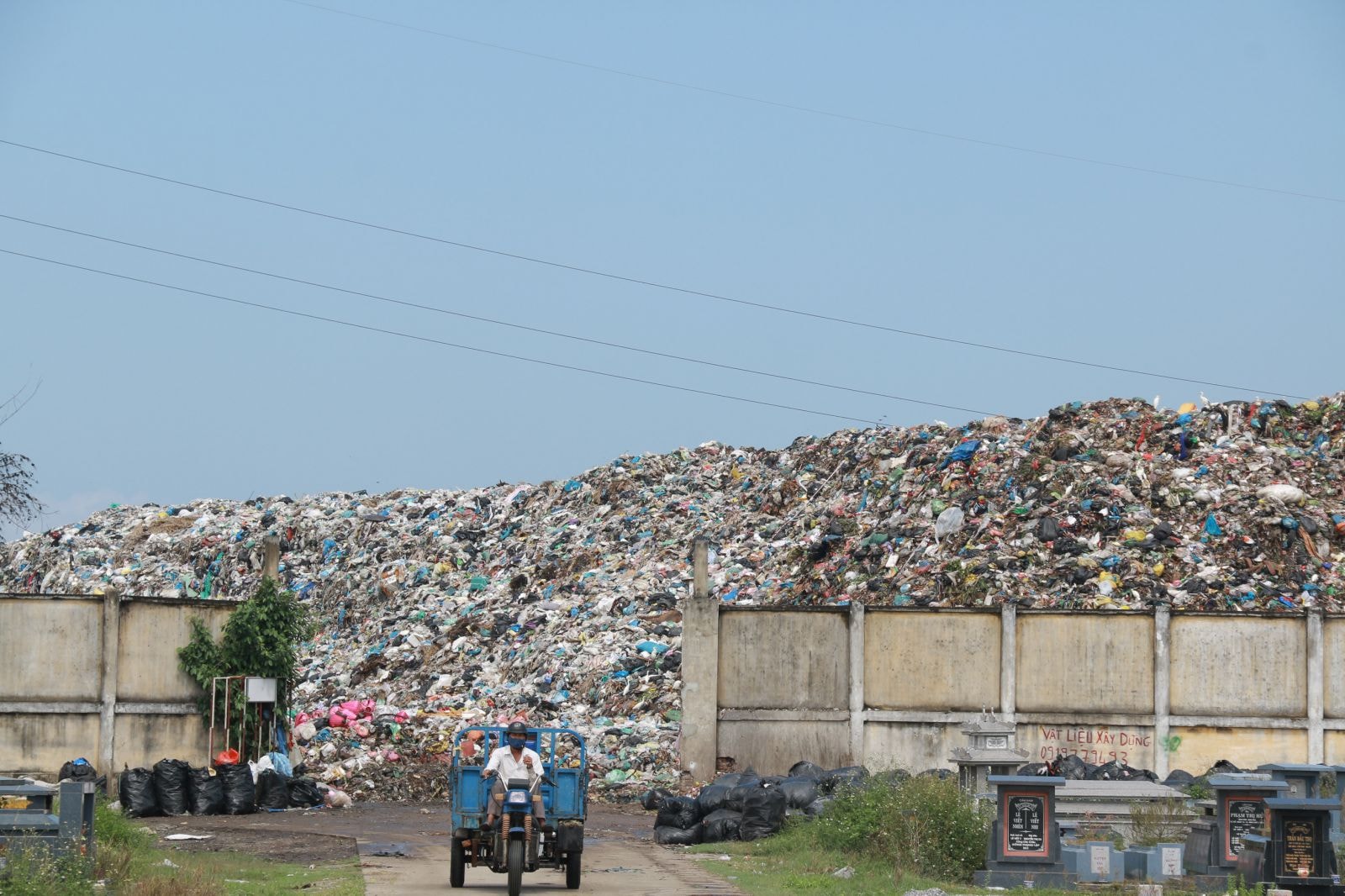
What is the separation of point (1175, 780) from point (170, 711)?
446 inches

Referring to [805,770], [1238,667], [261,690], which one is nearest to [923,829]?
[805,770]

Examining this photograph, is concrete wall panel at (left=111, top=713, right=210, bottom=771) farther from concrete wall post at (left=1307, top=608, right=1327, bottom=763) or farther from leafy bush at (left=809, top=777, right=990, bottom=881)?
concrete wall post at (left=1307, top=608, right=1327, bottom=763)

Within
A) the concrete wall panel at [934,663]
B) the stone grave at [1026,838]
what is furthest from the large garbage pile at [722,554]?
the stone grave at [1026,838]

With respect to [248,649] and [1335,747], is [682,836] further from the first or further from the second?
[1335,747]

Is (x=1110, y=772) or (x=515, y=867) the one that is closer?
(x=515, y=867)

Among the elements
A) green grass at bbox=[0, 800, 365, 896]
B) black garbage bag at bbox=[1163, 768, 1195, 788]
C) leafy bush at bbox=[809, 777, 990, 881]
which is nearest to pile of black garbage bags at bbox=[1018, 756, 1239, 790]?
black garbage bag at bbox=[1163, 768, 1195, 788]

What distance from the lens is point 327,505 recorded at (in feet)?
122

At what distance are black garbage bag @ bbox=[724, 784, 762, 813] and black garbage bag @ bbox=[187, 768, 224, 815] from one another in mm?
5867

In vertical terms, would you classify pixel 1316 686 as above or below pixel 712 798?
above

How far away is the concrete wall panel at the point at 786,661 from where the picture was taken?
19406 millimetres

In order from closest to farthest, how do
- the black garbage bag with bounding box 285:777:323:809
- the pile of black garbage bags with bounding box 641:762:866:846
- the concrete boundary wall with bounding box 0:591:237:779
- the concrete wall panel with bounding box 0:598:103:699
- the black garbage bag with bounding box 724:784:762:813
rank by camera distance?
the pile of black garbage bags with bounding box 641:762:866:846, the black garbage bag with bounding box 724:784:762:813, the concrete boundary wall with bounding box 0:591:237:779, the concrete wall panel with bounding box 0:598:103:699, the black garbage bag with bounding box 285:777:323:809

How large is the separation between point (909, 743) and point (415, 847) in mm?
A: 6580

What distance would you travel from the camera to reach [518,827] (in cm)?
1145

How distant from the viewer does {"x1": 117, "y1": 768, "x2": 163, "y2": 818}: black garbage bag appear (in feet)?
58.0
